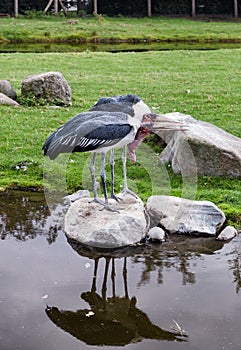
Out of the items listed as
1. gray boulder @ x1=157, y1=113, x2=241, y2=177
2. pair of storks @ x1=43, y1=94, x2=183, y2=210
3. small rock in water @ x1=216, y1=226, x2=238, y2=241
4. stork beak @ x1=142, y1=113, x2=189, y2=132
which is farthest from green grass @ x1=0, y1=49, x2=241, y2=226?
pair of storks @ x1=43, y1=94, x2=183, y2=210

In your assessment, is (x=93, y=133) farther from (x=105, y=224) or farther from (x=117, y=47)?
(x=117, y=47)

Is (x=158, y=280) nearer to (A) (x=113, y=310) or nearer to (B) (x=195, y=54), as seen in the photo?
(A) (x=113, y=310)

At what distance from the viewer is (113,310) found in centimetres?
627

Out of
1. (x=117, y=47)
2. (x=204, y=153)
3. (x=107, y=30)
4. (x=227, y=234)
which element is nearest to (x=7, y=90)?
(x=204, y=153)

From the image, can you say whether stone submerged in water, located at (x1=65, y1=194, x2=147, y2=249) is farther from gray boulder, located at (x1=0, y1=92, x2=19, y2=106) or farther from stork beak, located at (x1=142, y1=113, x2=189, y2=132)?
gray boulder, located at (x1=0, y1=92, x2=19, y2=106)

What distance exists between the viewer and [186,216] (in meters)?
8.14

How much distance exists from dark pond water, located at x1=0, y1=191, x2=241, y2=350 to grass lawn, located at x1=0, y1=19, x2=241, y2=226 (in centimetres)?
148

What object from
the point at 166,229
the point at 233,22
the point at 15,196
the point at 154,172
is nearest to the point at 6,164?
the point at 15,196

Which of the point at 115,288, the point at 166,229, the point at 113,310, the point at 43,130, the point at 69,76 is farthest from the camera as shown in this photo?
the point at 69,76

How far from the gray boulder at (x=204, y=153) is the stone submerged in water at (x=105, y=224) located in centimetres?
191

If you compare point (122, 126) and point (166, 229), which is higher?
point (122, 126)

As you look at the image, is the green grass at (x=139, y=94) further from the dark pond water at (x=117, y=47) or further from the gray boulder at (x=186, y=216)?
the dark pond water at (x=117, y=47)

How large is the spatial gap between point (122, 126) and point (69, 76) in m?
10.9

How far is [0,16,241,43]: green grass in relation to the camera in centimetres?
3175
